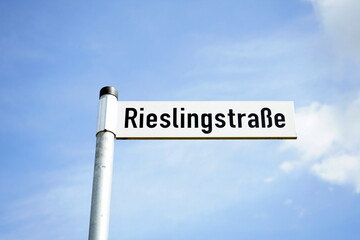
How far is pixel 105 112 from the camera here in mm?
3107

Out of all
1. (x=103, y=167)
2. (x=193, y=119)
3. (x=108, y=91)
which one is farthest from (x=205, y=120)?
(x=103, y=167)

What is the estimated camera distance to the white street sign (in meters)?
3.26

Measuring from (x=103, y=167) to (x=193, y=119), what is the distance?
0.96 meters

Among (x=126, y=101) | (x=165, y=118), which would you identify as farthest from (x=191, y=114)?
(x=126, y=101)

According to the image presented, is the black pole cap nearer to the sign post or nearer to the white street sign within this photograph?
the sign post

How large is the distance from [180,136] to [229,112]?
0.53m

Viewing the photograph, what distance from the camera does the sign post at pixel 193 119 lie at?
125 inches

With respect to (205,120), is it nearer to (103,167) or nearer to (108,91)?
(108,91)

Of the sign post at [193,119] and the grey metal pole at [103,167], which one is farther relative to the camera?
the sign post at [193,119]

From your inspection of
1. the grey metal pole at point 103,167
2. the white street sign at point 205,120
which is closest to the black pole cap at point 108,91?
the grey metal pole at point 103,167

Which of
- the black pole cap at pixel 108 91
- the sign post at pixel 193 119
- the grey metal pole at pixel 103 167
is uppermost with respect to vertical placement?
the black pole cap at pixel 108 91

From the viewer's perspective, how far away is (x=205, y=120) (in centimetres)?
337

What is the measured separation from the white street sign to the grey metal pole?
99 millimetres

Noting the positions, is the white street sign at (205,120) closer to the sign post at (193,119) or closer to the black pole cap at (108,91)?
the sign post at (193,119)
